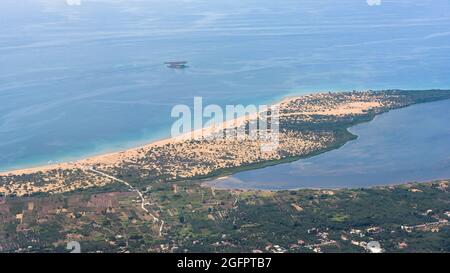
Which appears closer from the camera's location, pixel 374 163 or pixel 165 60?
pixel 374 163

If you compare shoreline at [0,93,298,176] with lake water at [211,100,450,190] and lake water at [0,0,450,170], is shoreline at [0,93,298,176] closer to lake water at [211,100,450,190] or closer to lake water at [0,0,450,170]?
lake water at [0,0,450,170]

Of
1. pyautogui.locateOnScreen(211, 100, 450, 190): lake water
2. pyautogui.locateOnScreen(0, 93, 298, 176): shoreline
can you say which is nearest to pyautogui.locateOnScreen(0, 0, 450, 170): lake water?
pyautogui.locateOnScreen(0, 93, 298, 176): shoreline

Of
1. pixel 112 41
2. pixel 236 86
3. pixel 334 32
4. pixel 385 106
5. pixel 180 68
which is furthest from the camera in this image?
pixel 334 32

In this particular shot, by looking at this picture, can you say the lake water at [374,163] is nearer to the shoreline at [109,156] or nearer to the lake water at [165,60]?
the shoreline at [109,156]

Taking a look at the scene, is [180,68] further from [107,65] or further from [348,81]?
[348,81]

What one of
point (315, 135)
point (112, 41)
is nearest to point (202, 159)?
point (315, 135)

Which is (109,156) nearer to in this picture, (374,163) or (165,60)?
(374,163)

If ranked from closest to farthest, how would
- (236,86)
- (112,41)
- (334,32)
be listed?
1. (236,86)
2. (112,41)
3. (334,32)

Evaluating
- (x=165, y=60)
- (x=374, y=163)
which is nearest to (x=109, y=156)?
(x=374, y=163)
